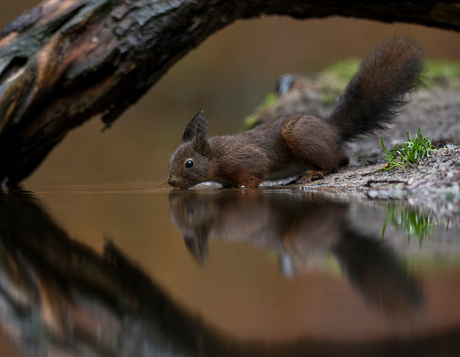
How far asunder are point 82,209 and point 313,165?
241cm

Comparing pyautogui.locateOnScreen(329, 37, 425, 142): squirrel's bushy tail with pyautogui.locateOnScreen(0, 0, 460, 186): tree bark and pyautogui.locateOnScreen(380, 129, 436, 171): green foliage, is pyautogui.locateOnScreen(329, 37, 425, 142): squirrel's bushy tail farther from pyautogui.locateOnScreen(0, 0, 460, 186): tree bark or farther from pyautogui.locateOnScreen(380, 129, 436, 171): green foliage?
pyautogui.locateOnScreen(380, 129, 436, 171): green foliage

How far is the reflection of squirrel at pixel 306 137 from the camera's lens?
4094 mm

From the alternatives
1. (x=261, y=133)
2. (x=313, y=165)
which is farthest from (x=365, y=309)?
(x=261, y=133)

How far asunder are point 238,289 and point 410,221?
111cm

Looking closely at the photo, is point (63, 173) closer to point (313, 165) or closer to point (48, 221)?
point (313, 165)

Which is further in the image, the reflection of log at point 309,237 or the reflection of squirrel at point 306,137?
the reflection of squirrel at point 306,137

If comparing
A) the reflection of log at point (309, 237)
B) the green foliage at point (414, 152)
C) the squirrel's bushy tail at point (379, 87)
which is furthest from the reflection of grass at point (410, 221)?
the squirrel's bushy tail at point (379, 87)

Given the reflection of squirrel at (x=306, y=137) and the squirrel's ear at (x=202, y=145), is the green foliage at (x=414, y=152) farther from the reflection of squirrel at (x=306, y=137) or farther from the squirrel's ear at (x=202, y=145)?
the squirrel's ear at (x=202, y=145)

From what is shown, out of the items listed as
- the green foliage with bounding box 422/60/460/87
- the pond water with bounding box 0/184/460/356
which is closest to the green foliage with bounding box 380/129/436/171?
the pond water with bounding box 0/184/460/356

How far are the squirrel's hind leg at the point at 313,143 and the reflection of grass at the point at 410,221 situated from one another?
194 cm

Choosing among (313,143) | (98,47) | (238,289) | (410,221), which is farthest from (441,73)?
(238,289)

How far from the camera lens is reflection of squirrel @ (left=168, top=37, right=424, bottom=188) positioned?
409 cm

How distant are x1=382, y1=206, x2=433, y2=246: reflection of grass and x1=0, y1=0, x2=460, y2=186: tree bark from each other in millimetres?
2873

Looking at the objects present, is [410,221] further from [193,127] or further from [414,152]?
[193,127]
